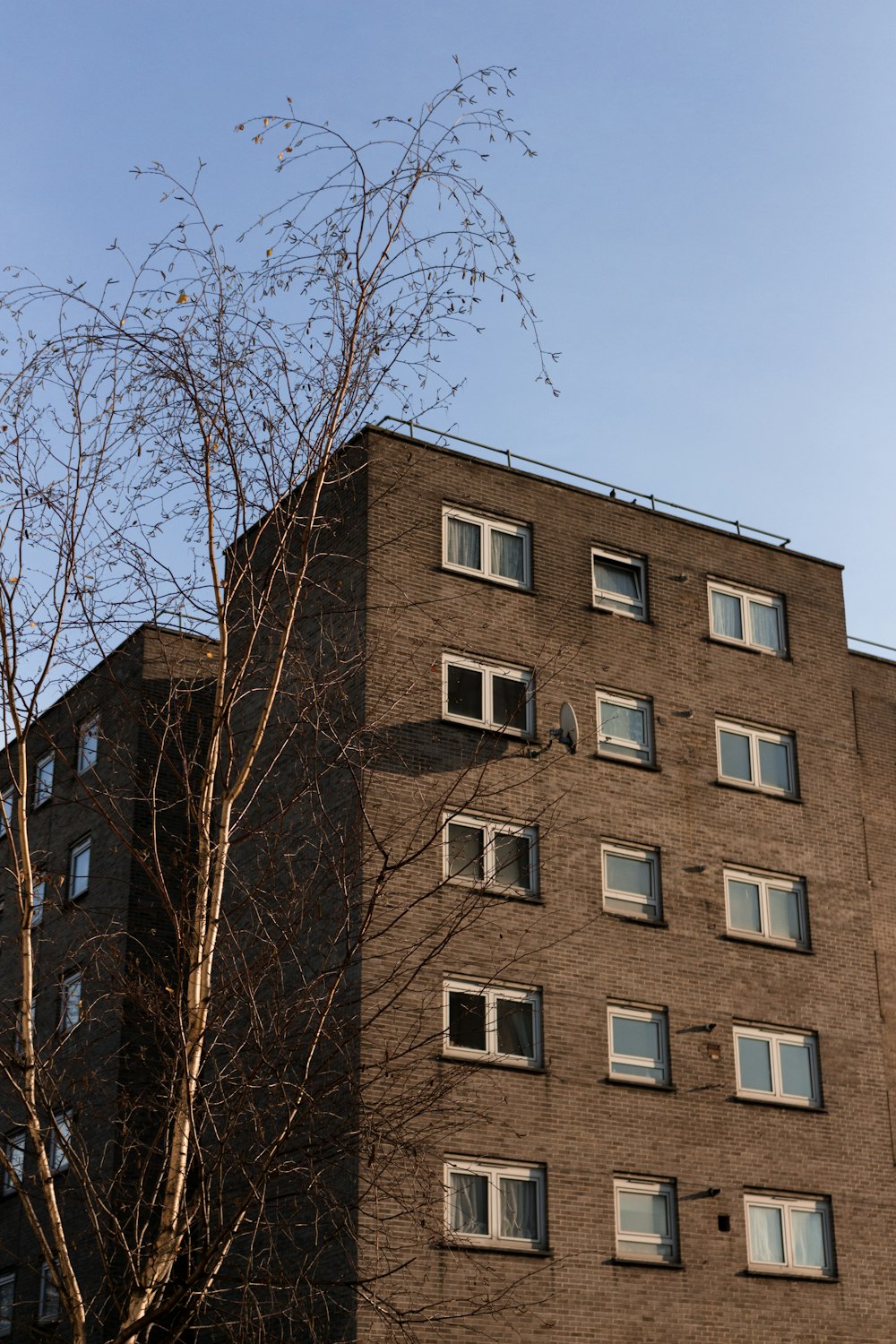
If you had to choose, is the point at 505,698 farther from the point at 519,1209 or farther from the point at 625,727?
the point at 519,1209

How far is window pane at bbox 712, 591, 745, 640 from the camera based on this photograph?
90.8 ft

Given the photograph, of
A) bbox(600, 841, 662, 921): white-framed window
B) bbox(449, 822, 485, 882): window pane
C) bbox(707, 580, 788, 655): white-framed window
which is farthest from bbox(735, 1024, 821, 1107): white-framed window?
bbox(707, 580, 788, 655): white-framed window

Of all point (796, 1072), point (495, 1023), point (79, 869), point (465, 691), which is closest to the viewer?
point (495, 1023)

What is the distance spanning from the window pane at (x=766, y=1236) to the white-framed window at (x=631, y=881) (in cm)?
442

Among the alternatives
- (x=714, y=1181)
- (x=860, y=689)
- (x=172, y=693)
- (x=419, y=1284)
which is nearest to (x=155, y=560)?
(x=172, y=693)

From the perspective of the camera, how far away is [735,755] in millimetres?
26766

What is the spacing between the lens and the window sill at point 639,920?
24.3m

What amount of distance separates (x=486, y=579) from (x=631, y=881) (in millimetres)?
5048

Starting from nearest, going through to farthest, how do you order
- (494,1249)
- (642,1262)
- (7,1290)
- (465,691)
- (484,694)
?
(494,1249), (642,1262), (465,691), (484,694), (7,1290)

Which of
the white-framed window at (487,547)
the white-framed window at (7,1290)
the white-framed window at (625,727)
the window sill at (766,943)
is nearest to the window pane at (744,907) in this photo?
the window sill at (766,943)

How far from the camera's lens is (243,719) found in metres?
26.1

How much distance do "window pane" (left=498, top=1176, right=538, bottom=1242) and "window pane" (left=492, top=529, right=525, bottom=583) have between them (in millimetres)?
9046

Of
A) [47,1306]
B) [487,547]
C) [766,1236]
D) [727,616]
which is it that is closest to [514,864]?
[487,547]

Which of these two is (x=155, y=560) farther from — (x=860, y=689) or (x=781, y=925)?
(x=860, y=689)
